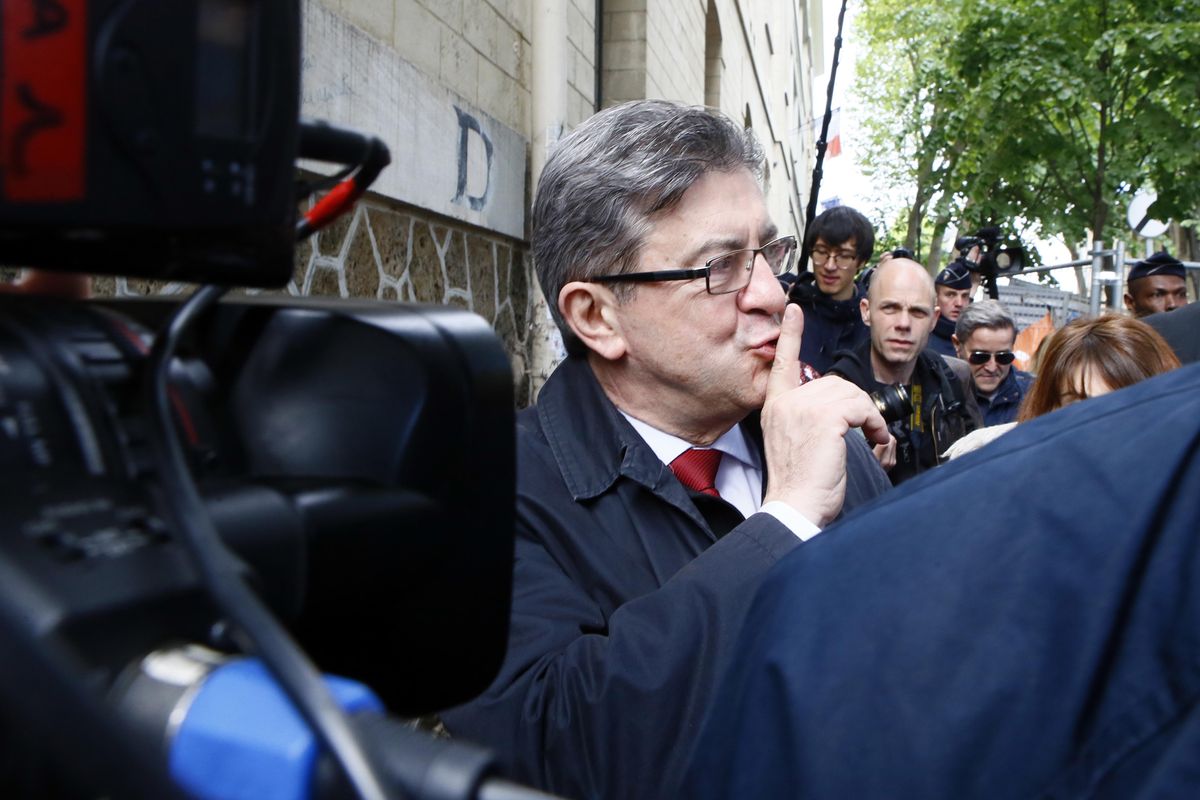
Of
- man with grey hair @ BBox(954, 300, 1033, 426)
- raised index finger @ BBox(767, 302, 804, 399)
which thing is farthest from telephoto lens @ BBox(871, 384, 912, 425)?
man with grey hair @ BBox(954, 300, 1033, 426)

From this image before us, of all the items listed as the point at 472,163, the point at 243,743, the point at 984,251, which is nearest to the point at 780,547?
the point at 243,743

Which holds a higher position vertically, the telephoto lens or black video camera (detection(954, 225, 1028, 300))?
black video camera (detection(954, 225, 1028, 300))

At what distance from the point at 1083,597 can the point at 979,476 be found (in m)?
0.10

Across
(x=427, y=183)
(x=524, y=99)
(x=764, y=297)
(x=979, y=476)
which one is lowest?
(x=979, y=476)

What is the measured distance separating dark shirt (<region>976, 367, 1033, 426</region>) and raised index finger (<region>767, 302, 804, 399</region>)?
9.90 feet

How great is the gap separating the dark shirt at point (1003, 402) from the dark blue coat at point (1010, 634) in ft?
13.1

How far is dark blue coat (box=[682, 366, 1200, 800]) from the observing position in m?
0.60

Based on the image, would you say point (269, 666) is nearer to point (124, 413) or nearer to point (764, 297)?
point (124, 413)

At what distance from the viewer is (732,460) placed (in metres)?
1.85

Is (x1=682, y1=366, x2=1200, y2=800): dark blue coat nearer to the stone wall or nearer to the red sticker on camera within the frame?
the red sticker on camera

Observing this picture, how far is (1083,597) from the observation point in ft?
2.04

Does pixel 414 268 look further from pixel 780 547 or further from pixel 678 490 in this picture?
pixel 780 547

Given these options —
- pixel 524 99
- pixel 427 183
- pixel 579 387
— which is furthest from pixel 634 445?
pixel 524 99

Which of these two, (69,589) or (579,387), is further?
(579,387)
